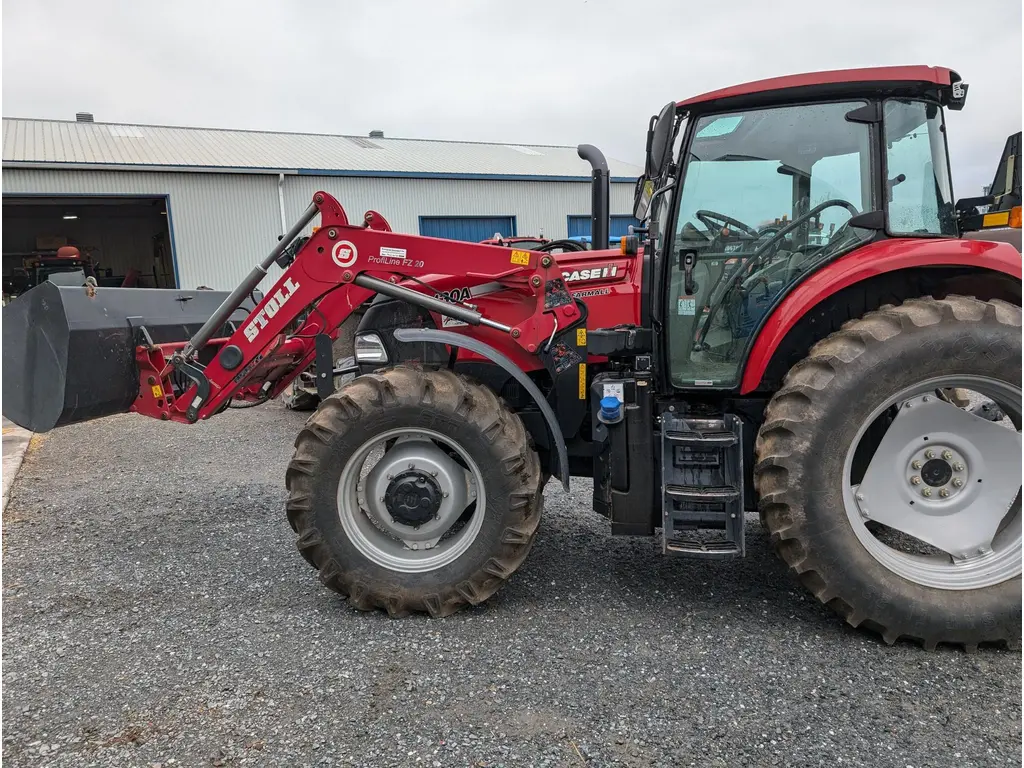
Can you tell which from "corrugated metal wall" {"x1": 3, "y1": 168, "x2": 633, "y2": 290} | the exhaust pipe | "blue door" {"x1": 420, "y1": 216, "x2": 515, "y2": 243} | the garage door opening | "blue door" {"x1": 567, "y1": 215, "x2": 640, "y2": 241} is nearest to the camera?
the exhaust pipe

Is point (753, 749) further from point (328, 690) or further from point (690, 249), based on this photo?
point (690, 249)

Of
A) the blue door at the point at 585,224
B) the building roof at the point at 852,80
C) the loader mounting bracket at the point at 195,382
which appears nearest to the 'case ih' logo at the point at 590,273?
the building roof at the point at 852,80

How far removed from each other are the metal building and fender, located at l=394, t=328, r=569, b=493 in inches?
521

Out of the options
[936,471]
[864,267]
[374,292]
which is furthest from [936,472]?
[374,292]

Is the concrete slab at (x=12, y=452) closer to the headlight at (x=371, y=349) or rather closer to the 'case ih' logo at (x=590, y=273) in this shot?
the headlight at (x=371, y=349)

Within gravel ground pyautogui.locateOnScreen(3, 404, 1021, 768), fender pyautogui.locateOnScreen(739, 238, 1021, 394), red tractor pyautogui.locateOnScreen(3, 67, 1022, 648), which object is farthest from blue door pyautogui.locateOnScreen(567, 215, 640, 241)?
fender pyautogui.locateOnScreen(739, 238, 1021, 394)

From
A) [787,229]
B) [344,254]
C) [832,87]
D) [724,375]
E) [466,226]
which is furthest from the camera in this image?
[466,226]

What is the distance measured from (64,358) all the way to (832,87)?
402 cm

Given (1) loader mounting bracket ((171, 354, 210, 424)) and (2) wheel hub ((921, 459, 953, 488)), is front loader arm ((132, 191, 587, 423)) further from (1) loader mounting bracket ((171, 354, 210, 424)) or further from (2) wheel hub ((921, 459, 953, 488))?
(2) wheel hub ((921, 459, 953, 488))

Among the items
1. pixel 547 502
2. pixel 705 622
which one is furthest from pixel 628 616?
pixel 547 502

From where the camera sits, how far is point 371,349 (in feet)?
12.1

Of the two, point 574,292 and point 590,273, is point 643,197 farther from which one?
point 574,292

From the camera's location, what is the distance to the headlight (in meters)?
3.70

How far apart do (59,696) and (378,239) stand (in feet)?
7.60
